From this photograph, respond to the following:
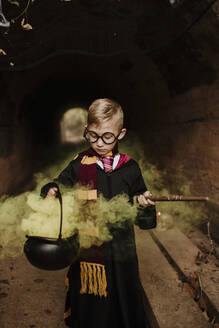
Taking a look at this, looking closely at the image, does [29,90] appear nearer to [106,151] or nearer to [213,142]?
[213,142]

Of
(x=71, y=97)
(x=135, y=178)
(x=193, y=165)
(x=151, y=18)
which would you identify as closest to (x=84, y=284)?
(x=135, y=178)

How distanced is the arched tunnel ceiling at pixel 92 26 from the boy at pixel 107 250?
94.8 inches

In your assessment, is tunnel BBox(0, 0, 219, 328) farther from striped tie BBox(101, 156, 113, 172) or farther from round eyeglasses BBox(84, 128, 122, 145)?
round eyeglasses BBox(84, 128, 122, 145)

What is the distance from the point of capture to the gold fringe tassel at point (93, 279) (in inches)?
78.2

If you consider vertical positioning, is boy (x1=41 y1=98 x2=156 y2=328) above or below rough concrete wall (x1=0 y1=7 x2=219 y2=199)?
below

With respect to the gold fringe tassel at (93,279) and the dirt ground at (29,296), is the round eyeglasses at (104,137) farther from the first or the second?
the dirt ground at (29,296)

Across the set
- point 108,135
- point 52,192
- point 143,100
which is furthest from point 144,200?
point 143,100

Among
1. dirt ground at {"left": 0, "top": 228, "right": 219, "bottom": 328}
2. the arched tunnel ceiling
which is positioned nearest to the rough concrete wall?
the arched tunnel ceiling

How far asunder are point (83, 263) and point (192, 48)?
3511 mm

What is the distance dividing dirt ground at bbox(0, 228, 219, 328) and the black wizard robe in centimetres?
66

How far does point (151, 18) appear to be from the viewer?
4160 mm

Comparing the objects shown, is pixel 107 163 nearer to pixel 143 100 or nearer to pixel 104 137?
pixel 104 137

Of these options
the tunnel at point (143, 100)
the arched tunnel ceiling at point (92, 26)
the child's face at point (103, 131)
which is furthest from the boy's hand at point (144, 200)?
the arched tunnel ceiling at point (92, 26)

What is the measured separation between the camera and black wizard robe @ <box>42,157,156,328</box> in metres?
2.02
